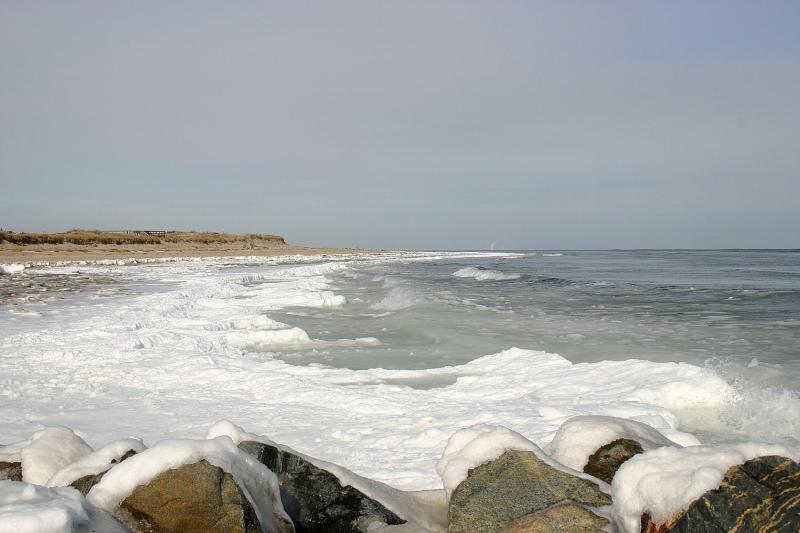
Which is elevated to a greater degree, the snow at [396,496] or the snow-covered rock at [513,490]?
the snow-covered rock at [513,490]

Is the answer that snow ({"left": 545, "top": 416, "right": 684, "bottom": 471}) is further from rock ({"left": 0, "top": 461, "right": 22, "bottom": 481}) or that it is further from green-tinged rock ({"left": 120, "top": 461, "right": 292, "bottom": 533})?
rock ({"left": 0, "top": 461, "right": 22, "bottom": 481})

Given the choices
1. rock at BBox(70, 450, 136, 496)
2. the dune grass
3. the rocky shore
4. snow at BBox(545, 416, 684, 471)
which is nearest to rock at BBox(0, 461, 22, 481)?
the rocky shore

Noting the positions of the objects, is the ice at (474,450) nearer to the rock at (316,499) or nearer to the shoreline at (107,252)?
the rock at (316,499)

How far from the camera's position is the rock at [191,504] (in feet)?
8.07

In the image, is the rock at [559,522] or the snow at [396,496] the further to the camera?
the snow at [396,496]

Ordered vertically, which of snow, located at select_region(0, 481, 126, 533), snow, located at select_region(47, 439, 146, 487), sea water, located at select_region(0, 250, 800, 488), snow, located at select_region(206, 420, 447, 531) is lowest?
sea water, located at select_region(0, 250, 800, 488)

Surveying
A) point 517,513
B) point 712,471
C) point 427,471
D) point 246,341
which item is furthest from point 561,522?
point 246,341

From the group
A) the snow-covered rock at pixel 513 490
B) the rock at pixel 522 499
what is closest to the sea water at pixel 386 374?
the snow-covered rock at pixel 513 490

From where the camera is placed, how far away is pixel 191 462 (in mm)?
2650

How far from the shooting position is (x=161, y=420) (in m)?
5.42

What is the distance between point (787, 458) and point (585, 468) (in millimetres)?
1128

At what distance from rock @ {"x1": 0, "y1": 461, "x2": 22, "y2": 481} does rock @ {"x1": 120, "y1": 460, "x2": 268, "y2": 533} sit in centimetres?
119

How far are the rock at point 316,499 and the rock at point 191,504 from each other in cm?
58

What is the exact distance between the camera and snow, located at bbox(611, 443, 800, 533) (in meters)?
2.40
